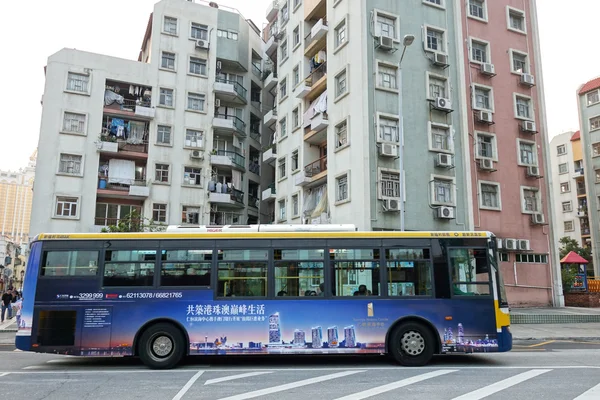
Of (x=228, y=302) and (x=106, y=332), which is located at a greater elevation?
(x=228, y=302)

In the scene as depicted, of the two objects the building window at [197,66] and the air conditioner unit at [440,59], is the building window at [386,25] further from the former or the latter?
the building window at [197,66]

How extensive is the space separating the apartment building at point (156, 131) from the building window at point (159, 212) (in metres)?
0.07

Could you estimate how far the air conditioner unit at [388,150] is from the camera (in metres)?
23.4

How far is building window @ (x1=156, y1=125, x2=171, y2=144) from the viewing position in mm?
34125

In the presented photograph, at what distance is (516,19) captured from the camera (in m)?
30.3

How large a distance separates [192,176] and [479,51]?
66.8 feet

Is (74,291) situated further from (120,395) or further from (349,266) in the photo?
(349,266)

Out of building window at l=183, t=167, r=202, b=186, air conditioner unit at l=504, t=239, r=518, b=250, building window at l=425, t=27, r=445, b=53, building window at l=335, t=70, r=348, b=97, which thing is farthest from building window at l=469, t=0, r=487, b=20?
building window at l=183, t=167, r=202, b=186

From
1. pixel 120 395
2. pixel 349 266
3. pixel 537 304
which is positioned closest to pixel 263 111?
pixel 537 304

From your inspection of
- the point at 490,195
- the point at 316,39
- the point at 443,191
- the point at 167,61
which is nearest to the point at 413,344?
the point at 443,191

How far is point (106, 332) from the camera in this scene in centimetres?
1042

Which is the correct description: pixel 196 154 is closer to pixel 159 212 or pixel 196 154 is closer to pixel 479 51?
pixel 159 212

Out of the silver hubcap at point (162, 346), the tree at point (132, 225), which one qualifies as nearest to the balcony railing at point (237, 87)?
the tree at point (132, 225)

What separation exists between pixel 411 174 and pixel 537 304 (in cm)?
1032
